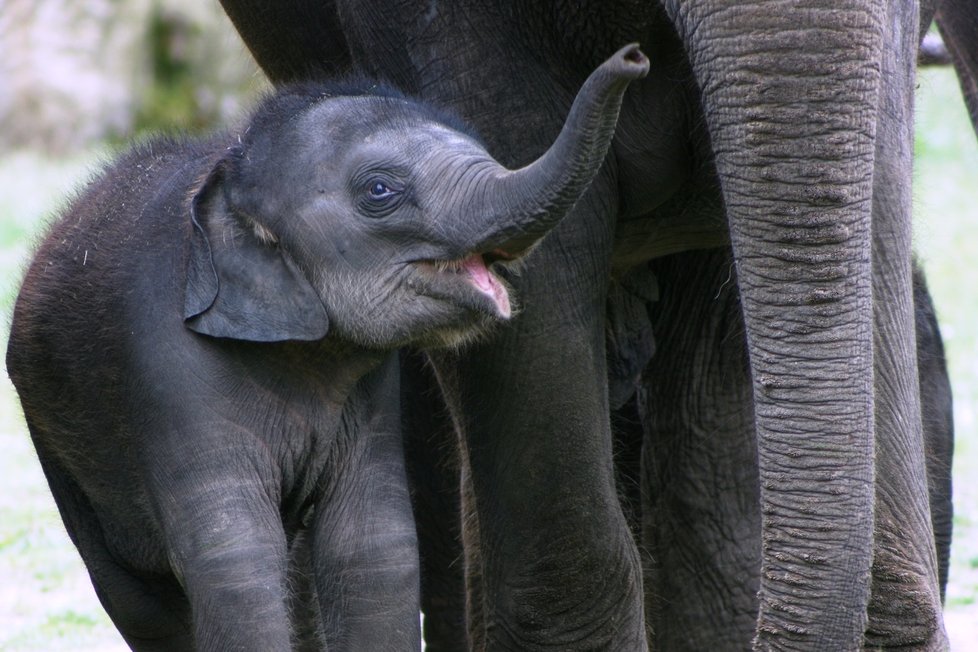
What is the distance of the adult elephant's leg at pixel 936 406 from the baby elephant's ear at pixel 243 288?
238cm

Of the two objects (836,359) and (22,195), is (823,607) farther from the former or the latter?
(22,195)

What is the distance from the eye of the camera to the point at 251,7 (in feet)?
16.0

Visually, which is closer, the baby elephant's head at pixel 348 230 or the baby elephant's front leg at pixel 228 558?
the baby elephant's head at pixel 348 230

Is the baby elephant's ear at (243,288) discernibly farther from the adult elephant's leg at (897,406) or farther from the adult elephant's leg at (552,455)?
the adult elephant's leg at (897,406)

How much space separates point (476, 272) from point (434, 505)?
2.33 m

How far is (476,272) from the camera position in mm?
3355

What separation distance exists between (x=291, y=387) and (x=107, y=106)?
45.6 ft

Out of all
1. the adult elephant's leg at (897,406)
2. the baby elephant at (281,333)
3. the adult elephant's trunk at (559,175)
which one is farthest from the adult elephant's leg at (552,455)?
the adult elephant's leg at (897,406)

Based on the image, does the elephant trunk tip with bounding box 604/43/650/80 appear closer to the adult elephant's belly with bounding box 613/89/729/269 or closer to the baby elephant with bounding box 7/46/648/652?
the baby elephant with bounding box 7/46/648/652

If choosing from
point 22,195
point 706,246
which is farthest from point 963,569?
point 22,195

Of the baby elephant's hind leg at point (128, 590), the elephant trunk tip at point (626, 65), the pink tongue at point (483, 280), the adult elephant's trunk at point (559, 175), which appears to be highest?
the elephant trunk tip at point (626, 65)

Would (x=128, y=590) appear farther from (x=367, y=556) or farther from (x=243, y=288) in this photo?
(x=243, y=288)

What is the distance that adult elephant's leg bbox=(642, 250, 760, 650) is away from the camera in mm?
4992

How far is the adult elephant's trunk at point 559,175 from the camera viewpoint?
2947mm
